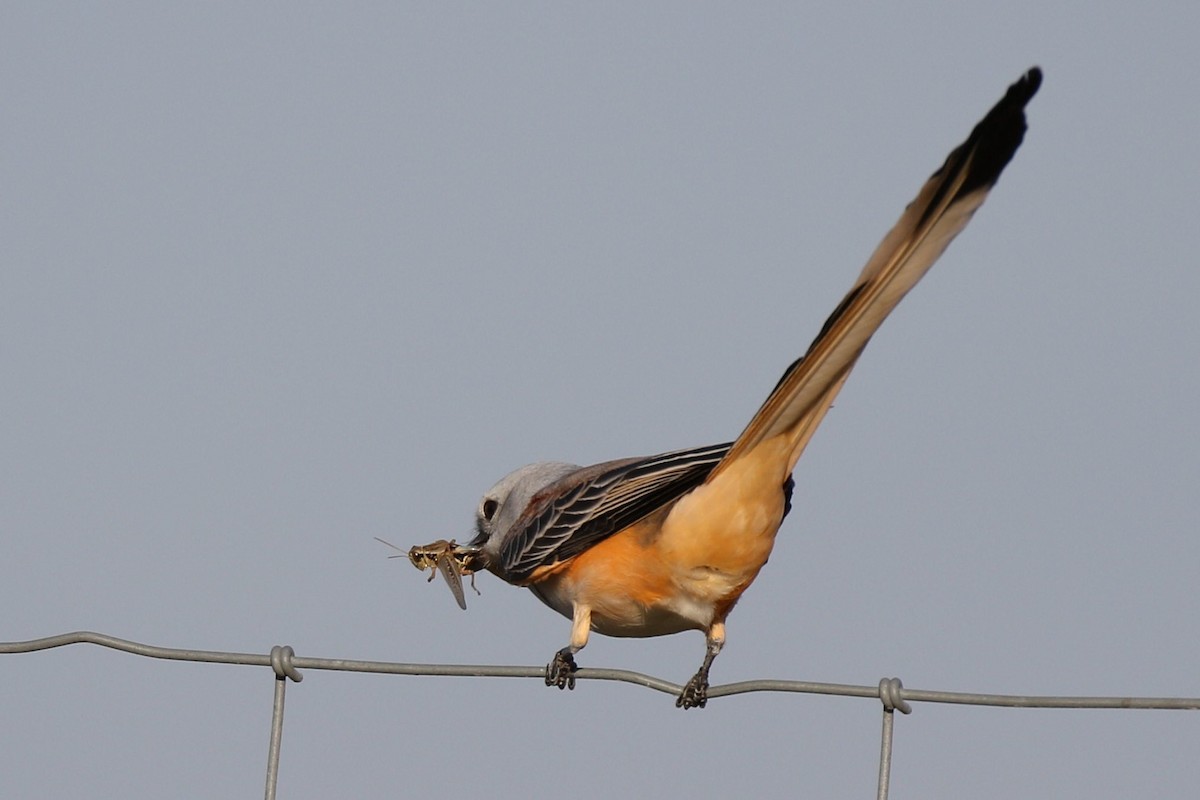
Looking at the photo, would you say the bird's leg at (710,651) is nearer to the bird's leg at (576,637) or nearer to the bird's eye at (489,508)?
the bird's leg at (576,637)

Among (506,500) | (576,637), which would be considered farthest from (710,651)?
(506,500)

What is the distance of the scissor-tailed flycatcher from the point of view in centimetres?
328

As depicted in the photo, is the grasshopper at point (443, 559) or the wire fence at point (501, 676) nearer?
the wire fence at point (501, 676)

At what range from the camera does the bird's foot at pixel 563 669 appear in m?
4.42

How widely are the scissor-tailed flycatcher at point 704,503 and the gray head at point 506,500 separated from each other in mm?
16

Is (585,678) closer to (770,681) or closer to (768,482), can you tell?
(770,681)

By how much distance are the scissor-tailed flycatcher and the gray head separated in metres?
0.02

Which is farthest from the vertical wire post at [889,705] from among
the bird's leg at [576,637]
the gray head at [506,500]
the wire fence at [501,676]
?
the gray head at [506,500]

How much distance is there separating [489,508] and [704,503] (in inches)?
68.2

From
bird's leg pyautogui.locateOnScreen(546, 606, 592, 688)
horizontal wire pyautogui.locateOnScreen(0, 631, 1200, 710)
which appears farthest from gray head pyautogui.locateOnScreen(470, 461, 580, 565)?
horizontal wire pyautogui.locateOnScreen(0, 631, 1200, 710)

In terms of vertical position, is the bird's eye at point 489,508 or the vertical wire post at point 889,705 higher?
the bird's eye at point 489,508

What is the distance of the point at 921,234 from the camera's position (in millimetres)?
3299

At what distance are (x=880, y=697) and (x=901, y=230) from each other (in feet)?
3.30

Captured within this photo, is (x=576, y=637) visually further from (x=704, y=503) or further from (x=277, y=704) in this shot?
(x=277, y=704)
